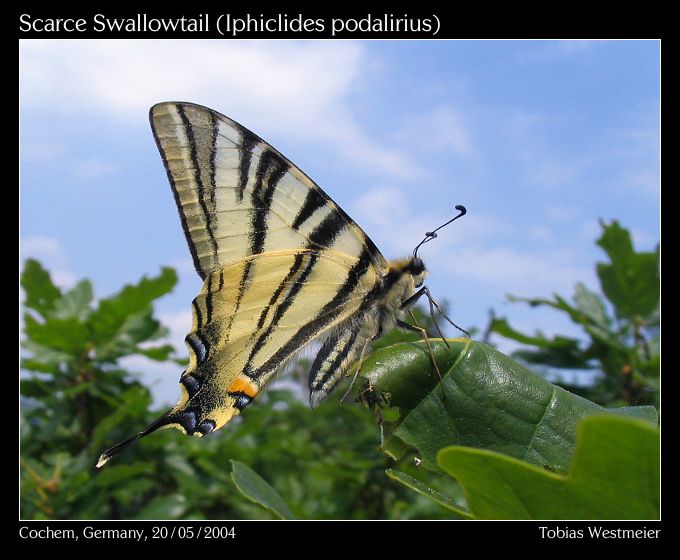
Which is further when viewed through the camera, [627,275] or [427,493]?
[627,275]

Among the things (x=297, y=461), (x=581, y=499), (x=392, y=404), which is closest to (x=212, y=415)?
(x=392, y=404)

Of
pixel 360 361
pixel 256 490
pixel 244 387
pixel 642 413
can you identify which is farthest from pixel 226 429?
pixel 642 413

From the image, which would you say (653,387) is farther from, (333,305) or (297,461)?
(297,461)

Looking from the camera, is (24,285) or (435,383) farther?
(24,285)

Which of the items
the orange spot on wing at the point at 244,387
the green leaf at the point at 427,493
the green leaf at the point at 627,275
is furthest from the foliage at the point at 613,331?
the green leaf at the point at 427,493

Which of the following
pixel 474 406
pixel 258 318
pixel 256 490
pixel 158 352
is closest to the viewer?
pixel 256 490

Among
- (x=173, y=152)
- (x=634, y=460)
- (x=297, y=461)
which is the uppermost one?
(x=173, y=152)

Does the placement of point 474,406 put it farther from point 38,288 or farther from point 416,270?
point 38,288

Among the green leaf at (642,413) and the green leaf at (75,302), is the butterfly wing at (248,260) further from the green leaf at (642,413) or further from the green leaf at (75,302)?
the green leaf at (75,302)

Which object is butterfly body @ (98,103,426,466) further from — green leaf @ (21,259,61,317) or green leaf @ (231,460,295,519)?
green leaf @ (21,259,61,317)
